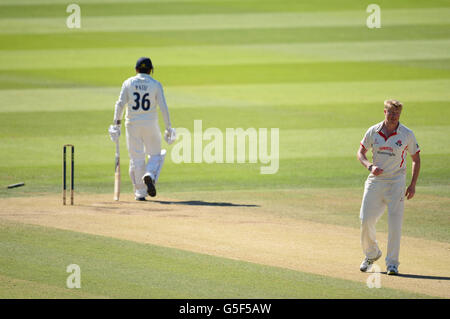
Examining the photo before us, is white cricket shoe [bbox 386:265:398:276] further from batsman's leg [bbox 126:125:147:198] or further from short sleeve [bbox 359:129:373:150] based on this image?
batsman's leg [bbox 126:125:147:198]

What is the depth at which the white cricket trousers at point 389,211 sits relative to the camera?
810cm

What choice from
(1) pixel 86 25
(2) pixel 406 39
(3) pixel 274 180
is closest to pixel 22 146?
(3) pixel 274 180

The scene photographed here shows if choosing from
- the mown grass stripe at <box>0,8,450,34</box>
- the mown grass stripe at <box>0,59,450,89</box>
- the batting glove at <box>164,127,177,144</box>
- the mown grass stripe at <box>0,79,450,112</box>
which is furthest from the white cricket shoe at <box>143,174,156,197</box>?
the mown grass stripe at <box>0,8,450,34</box>

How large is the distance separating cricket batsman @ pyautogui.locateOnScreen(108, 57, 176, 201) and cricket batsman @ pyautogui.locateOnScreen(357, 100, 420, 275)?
410 cm

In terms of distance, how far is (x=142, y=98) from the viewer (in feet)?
38.7

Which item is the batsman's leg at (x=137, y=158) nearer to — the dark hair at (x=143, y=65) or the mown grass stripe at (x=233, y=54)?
the dark hair at (x=143, y=65)

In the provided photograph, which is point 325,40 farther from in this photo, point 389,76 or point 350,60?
point 389,76

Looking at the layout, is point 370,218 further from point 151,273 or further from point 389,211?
point 151,273

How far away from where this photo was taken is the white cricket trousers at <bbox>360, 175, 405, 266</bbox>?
26.6 feet

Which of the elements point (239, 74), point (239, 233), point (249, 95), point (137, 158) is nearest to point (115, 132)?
point (137, 158)

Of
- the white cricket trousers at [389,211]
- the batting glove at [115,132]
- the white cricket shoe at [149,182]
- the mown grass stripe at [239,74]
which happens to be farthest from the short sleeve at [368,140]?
Answer: the mown grass stripe at [239,74]

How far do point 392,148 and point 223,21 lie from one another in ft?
64.7

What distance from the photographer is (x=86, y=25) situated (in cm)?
2670

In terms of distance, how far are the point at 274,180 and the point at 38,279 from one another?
21.6ft
